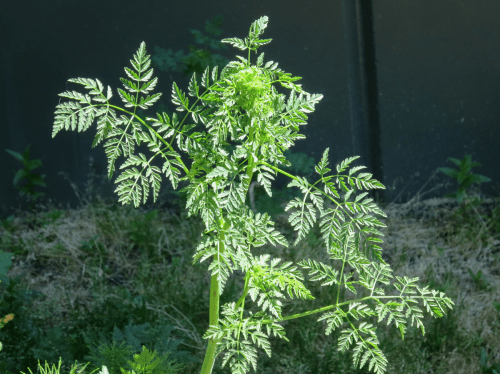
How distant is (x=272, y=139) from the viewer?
1191 mm

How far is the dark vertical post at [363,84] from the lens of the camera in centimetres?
404

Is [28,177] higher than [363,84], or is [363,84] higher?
[363,84]

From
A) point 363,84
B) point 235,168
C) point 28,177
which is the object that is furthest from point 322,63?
point 235,168

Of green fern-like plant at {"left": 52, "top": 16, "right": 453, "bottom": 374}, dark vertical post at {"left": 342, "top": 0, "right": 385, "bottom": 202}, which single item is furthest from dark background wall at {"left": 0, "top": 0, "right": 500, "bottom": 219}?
green fern-like plant at {"left": 52, "top": 16, "right": 453, "bottom": 374}

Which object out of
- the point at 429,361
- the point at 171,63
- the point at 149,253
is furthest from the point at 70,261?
the point at 429,361

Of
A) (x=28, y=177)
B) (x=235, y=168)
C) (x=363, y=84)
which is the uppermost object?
(x=363, y=84)

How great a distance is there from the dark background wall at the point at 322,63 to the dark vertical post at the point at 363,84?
0.05m

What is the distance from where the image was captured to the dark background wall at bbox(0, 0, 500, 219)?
156 inches

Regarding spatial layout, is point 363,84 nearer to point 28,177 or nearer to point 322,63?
point 322,63

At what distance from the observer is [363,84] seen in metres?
4.18

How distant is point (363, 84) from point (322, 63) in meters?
0.39

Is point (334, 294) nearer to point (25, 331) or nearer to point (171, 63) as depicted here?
point (25, 331)

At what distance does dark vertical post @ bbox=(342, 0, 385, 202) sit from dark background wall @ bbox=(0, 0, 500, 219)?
5cm

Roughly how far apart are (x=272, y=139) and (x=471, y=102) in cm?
340
